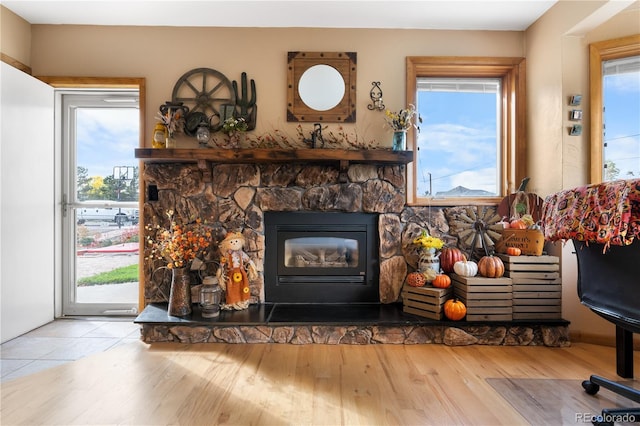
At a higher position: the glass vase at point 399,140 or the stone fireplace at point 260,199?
the glass vase at point 399,140

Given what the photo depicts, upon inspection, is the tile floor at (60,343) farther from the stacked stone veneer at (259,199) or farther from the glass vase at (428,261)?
the glass vase at (428,261)

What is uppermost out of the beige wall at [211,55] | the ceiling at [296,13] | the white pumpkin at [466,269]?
the ceiling at [296,13]

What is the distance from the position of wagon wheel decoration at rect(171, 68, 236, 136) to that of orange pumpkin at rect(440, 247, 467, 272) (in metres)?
2.03

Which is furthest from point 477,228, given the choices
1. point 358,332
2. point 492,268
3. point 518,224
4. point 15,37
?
point 15,37

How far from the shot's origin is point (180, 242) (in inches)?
94.9

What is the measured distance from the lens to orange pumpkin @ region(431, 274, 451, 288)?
240cm

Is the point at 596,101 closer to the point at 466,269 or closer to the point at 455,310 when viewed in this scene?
the point at 466,269

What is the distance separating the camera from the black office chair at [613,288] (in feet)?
4.25

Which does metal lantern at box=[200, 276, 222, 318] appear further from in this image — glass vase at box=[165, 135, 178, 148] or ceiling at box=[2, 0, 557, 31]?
ceiling at box=[2, 0, 557, 31]

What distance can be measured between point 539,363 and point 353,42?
8.56 feet

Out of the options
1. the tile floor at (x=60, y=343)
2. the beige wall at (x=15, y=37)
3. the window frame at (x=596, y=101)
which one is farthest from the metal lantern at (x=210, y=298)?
the window frame at (x=596, y=101)

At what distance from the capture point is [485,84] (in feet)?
9.43

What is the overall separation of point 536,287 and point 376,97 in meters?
1.82

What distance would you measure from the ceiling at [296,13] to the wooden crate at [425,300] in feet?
6.72
